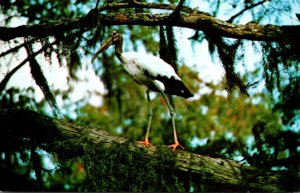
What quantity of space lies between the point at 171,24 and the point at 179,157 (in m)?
0.57

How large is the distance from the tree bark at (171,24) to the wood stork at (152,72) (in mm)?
304

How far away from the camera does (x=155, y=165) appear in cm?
208

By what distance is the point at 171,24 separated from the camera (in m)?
2.20

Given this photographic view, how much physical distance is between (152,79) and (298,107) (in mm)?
784

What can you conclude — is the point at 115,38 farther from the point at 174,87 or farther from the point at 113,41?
the point at 174,87

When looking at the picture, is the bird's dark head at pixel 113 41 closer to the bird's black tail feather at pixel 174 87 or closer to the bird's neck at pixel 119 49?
the bird's neck at pixel 119 49

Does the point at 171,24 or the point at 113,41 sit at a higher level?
the point at 113,41

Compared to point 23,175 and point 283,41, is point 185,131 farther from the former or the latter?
point 283,41

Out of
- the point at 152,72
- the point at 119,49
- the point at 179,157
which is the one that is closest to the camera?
the point at 179,157

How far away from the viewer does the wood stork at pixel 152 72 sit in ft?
8.38

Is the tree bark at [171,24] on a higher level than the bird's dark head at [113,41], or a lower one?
lower

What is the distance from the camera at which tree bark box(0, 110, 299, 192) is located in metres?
2.03

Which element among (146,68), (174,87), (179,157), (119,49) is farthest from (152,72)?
(179,157)

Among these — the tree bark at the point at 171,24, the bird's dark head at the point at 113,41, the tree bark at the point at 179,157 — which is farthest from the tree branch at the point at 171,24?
the tree bark at the point at 179,157
